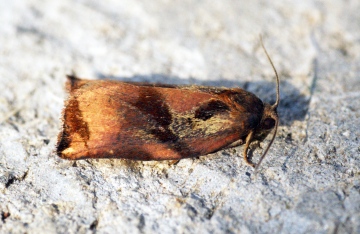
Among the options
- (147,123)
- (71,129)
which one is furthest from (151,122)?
(71,129)

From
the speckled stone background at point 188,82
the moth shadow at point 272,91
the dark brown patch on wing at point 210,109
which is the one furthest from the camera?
the moth shadow at point 272,91

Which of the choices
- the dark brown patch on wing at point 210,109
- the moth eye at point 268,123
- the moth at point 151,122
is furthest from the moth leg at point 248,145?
the dark brown patch on wing at point 210,109

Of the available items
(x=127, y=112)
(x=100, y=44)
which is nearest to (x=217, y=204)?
(x=127, y=112)

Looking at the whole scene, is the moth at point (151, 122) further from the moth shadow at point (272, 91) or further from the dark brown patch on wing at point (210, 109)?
the moth shadow at point (272, 91)

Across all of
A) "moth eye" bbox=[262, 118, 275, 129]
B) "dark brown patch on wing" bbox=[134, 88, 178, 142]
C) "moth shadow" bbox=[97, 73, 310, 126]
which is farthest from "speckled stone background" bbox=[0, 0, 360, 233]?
"dark brown patch on wing" bbox=[134, 88, 178, 142]

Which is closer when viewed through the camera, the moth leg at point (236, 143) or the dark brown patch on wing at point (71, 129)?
the dark brown patch on wing at point (71, 129)

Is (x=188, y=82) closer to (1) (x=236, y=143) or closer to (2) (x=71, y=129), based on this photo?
(1) (x=236, y=143)
